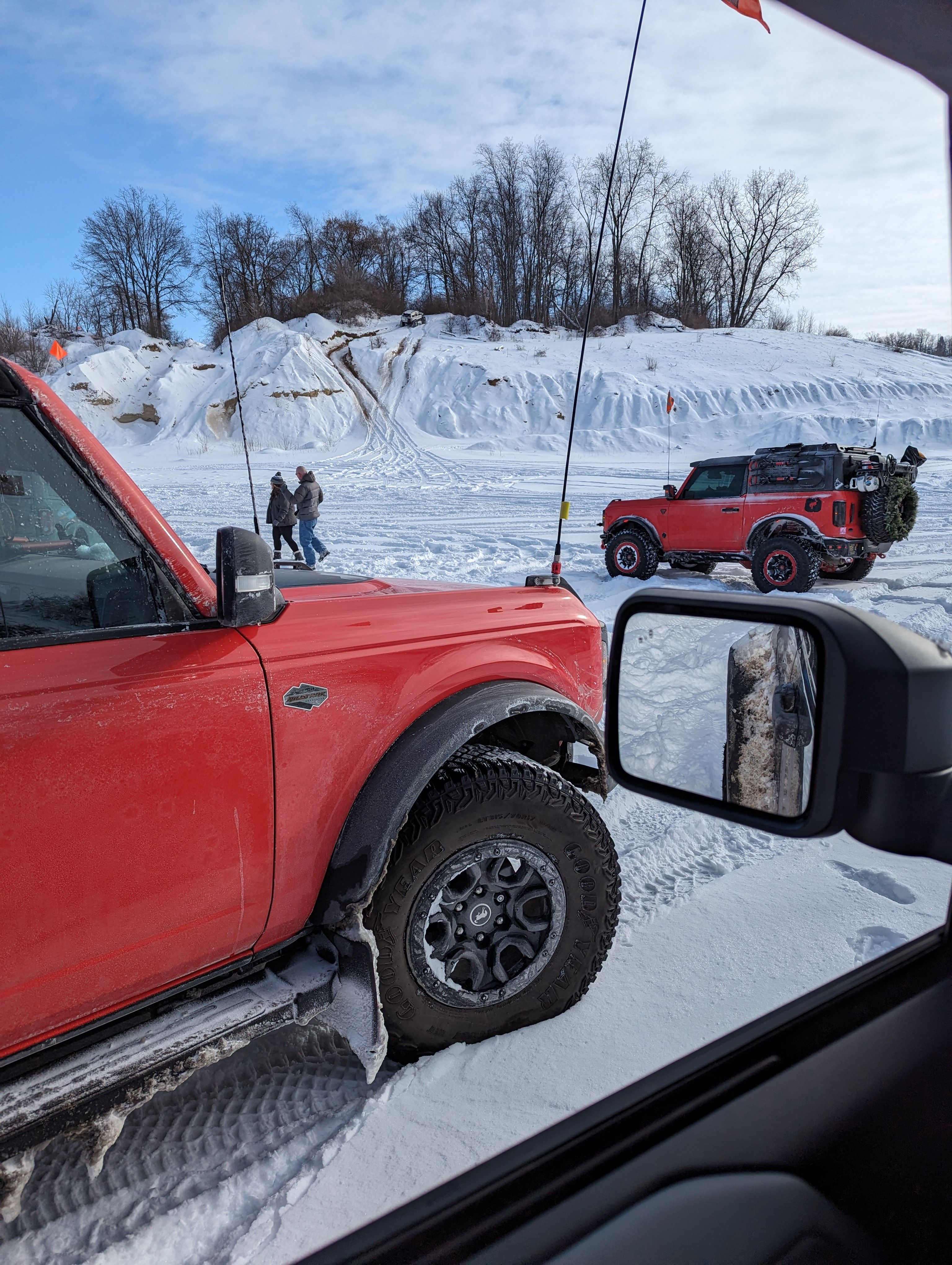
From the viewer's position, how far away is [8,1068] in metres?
1.57

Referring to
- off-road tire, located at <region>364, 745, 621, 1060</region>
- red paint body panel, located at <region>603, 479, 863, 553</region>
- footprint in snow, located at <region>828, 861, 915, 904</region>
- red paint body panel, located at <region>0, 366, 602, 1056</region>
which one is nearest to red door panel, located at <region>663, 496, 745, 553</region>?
red paint body panel, located at <region>603, 479, 863, 553</region>

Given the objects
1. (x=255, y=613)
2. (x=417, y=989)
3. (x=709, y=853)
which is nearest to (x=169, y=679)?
(x=255, y=613)

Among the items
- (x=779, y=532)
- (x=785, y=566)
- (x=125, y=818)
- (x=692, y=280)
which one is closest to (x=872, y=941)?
(x=125, y=818)

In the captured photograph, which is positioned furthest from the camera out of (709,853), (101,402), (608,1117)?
(101,402)

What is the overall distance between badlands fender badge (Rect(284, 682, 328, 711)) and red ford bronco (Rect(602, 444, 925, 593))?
27.6 feet

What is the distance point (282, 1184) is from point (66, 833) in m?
1.11

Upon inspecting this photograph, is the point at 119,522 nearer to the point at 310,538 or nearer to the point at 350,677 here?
the point at 350,677

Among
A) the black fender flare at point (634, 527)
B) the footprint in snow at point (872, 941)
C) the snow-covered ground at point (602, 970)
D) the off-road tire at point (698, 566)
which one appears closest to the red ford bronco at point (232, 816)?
the snow-covered ground at point (602, 970)

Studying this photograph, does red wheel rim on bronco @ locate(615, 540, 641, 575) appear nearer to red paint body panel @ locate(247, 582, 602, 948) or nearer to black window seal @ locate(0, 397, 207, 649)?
red paint body panel @ locate(247, 582, 602, 948)

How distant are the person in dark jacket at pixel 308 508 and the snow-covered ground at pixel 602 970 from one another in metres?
0.40

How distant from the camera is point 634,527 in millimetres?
10664

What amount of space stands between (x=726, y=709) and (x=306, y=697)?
1.02 meters

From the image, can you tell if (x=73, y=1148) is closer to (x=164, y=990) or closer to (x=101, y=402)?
(x=164, y=990)

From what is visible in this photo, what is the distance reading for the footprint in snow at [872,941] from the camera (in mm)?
2598
